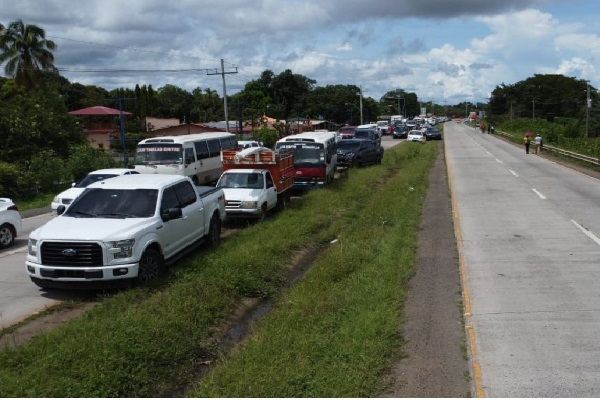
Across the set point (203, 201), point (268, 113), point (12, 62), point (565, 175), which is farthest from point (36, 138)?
point (268, 113)

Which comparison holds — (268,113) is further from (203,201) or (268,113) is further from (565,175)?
(203,201)

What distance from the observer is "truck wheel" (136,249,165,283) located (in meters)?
10.5

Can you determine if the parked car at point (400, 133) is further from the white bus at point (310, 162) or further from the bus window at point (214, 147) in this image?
the white bus at point (310, 162)

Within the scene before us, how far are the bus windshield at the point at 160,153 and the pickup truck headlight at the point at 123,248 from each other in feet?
43.1

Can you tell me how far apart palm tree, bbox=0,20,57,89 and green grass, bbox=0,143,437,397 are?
39.9 metres

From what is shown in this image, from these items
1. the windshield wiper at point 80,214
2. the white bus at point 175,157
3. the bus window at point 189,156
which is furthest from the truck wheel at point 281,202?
the windshield wiper at point 80,214

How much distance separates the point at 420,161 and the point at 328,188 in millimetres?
15895

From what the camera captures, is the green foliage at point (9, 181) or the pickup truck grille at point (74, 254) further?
the green foliage at point (9, 181)

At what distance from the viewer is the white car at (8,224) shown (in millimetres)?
14312

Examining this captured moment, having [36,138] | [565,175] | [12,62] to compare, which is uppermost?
[12,62]

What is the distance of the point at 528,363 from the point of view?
A: 7.00m

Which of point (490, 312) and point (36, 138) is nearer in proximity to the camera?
point (490, 312)

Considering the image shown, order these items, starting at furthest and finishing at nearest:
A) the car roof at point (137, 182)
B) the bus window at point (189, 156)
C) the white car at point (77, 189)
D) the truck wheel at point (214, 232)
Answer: the bus window at point (189, 156) → the white car at point (77, 189) → the truck wheel at point (214, 232) → the car roof at point (137, 182)

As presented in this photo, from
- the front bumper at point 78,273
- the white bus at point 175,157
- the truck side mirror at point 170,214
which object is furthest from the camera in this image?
the white bus at point 175,157
